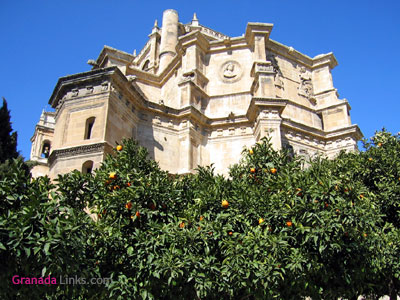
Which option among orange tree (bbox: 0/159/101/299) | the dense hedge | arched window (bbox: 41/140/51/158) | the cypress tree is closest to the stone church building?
the cypress tree

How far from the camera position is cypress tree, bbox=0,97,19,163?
59.0 feet

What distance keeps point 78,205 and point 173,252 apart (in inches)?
119

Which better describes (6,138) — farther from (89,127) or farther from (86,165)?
(86,165)

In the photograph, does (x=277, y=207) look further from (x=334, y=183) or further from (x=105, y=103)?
(x=105, y=103)

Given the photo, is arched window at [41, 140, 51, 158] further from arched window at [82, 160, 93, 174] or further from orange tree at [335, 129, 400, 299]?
orange tree at [335, 129, 400, 299]

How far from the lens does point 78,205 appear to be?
941cm

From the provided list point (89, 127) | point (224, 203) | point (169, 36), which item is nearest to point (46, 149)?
point (169, 36)

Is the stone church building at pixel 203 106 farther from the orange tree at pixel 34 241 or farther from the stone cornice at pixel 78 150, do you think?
the orange tree at pixel 34 241

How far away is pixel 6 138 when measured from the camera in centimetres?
1830

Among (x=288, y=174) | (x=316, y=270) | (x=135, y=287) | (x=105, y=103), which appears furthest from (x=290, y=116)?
(x=135, y=287)

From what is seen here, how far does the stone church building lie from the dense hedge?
631 centimetres

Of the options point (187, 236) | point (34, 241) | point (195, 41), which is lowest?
point (34, 241)

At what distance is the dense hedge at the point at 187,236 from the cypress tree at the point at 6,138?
34.5 feet

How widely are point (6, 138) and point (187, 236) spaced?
13.8 m
